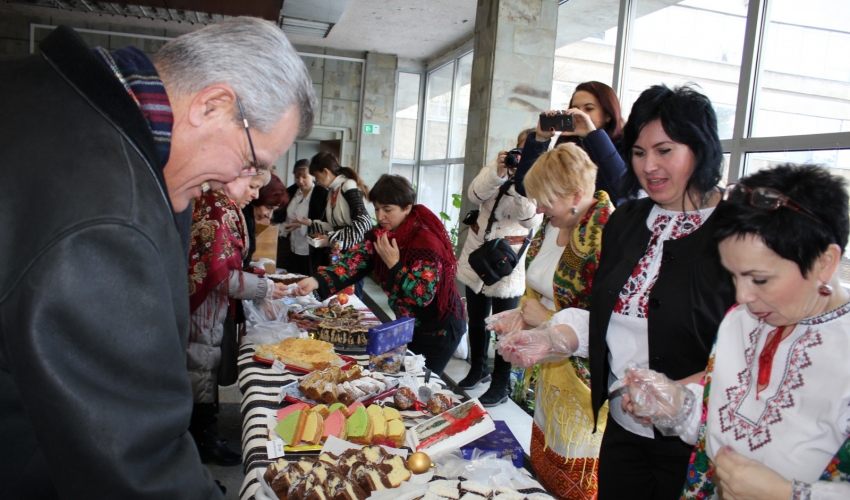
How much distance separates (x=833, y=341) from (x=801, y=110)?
2.61 metres

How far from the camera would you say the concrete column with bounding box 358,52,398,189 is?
9.96 metres

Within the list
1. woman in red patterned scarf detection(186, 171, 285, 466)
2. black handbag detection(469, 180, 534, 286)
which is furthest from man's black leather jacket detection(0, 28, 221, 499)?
black handbag detection(469, 180, 534, 286)

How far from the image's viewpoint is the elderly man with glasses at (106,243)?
0.67 meters

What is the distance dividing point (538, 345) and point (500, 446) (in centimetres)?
32

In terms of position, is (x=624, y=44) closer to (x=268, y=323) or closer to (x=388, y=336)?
(x=388, y=336)

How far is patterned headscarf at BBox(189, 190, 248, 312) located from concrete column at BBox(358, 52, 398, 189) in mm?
7547

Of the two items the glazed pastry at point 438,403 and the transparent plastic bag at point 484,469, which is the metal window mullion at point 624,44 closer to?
the glazed pastry at point 438,403

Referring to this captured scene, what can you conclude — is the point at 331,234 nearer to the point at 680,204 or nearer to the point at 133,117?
the point at 680,204

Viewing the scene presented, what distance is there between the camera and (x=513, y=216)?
3.70 m

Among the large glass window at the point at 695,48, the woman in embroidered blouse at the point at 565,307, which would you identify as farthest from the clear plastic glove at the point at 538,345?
the large glass window at the point at 695,48

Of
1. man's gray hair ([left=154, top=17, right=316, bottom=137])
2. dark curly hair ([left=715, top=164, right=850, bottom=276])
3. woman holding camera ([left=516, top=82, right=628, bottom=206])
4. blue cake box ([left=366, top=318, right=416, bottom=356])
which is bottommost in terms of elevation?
blue cake box ([left=366, top=318, right=416, bottom=356])

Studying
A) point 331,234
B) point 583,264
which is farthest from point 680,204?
point 331,234

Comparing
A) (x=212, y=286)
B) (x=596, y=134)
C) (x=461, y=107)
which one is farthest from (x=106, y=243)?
(x=461, y=107)

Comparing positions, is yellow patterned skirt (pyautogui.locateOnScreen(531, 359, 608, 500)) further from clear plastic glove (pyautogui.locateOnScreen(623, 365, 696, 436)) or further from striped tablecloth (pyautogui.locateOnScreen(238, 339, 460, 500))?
clear plastic glove (pyautogui.locateOnScreen(623, 365, 696, 436))
